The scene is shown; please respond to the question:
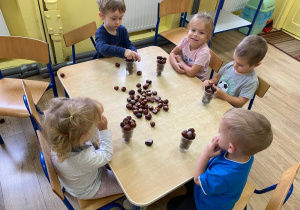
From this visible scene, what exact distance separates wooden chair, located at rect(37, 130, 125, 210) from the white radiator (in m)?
2.26

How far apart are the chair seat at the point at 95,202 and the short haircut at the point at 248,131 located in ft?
2.32

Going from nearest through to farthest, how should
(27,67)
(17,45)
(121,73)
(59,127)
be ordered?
1. (59,127)
2. (121,73)
3. (17,45)
4. (27,67)

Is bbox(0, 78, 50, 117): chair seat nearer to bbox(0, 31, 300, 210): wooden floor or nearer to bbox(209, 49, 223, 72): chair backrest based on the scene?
bbox(0, 31, 300, 210): wooden floor

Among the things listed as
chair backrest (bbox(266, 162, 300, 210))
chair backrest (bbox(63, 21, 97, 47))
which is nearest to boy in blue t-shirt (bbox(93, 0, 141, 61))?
chair backrest (bbox(63, 21, 97, 47))

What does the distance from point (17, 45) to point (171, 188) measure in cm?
163

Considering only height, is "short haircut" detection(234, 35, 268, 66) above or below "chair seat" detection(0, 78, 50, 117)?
above

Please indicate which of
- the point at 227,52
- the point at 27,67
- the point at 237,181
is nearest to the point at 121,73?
the point at 237,181

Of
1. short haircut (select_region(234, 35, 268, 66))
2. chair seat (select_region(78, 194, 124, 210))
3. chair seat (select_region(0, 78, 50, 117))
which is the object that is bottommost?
chair seat (select_region(78, 194, 124, 210))

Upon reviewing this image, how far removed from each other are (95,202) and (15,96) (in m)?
1.14

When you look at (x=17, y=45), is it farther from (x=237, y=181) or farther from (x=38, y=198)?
(x=237, y=181)

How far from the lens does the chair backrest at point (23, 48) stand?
1.73 m

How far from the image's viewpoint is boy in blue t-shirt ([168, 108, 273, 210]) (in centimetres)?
92

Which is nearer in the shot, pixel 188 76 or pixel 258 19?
pixel 188 76

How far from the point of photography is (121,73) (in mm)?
1647
